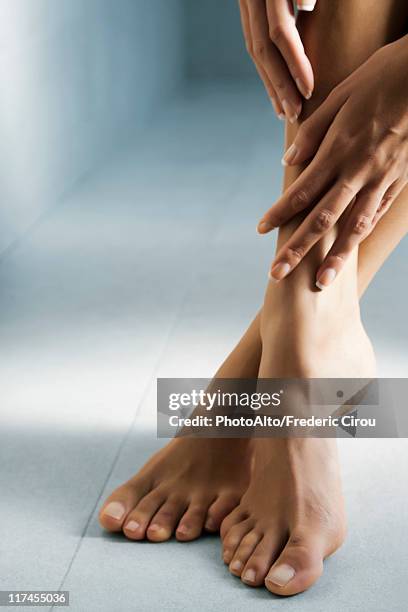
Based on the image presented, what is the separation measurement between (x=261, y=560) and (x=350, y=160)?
1.38 feet

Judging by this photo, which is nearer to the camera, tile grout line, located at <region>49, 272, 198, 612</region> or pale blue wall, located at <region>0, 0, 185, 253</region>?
tile grout line, located at <region>49, 272, 198, 612</region>

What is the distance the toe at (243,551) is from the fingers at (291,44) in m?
0.48

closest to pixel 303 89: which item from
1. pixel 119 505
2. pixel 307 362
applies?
pixel 307 362

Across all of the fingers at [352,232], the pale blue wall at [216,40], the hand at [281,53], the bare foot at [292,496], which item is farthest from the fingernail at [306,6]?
the pale blue wall at [216,40]

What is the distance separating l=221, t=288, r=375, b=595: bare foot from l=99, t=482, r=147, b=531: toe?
11 centimetres

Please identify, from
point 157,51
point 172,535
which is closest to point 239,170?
point 157,51

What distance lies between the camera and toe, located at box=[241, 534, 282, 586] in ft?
3.04

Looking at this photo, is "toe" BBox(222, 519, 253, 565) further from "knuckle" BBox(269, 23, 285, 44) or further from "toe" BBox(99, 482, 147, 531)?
"knuckle" BBox(269, 23, 285, 44)

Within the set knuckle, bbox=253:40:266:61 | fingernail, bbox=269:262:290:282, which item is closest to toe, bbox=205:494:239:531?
fingernail, bbox=269:262:290:282

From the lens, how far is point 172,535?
1027 mm

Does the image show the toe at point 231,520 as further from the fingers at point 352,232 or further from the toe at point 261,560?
the fingers at point 352,232

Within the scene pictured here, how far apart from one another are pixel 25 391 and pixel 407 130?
27.8 inches

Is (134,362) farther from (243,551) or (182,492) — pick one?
(243,551)

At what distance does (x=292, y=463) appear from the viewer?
989 millimetres
